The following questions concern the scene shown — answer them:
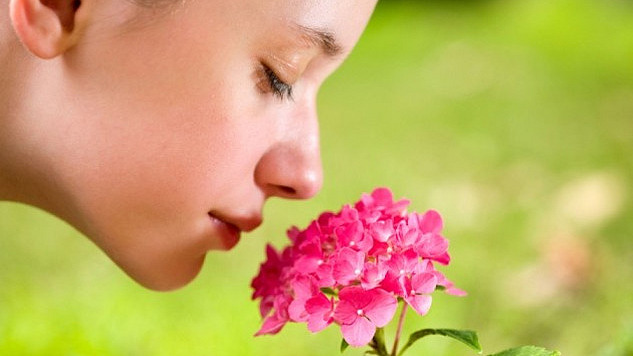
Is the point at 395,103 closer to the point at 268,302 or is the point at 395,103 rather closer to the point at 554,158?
the point at 554,158

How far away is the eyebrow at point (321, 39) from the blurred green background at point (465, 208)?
0.53 metres

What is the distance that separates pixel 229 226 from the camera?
1.21 metres

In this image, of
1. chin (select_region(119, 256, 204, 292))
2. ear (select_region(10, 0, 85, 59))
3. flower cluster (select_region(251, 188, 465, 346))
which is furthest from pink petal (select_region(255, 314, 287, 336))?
ear (select_region(10, 0, 85, 59))

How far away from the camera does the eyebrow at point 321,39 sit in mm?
1116

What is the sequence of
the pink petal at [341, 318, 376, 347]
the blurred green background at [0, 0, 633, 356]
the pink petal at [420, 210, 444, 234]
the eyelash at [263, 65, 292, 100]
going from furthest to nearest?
the blurred green background at [0, 0, 633, 356] < the eyelash at [263, 65, 292, 100] < the pink petal at [420, 210, 444, 234] < the pink petal at [341, 318, 376, 347]

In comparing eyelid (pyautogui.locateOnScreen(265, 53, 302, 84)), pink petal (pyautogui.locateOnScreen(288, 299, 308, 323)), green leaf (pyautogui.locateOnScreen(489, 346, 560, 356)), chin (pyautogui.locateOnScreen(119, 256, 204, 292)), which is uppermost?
eyelid (pyautogui.locateOnScreen(265, 53, 302, 84))

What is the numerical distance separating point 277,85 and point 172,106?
0.38ft

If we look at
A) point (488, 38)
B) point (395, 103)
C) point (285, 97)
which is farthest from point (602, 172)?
point (285, 97)

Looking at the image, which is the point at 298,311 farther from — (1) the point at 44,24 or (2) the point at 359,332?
(1) the point at 44,24

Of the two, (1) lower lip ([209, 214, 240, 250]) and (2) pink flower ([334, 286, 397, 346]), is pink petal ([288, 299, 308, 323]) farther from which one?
(1) lower lip ([209, 214, 240, 250])

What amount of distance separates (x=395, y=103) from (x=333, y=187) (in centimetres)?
75

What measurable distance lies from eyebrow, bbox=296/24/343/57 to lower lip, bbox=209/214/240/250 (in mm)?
229

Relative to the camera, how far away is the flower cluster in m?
0.95

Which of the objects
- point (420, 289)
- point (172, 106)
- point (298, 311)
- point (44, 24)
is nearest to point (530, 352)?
point (420, 289)
